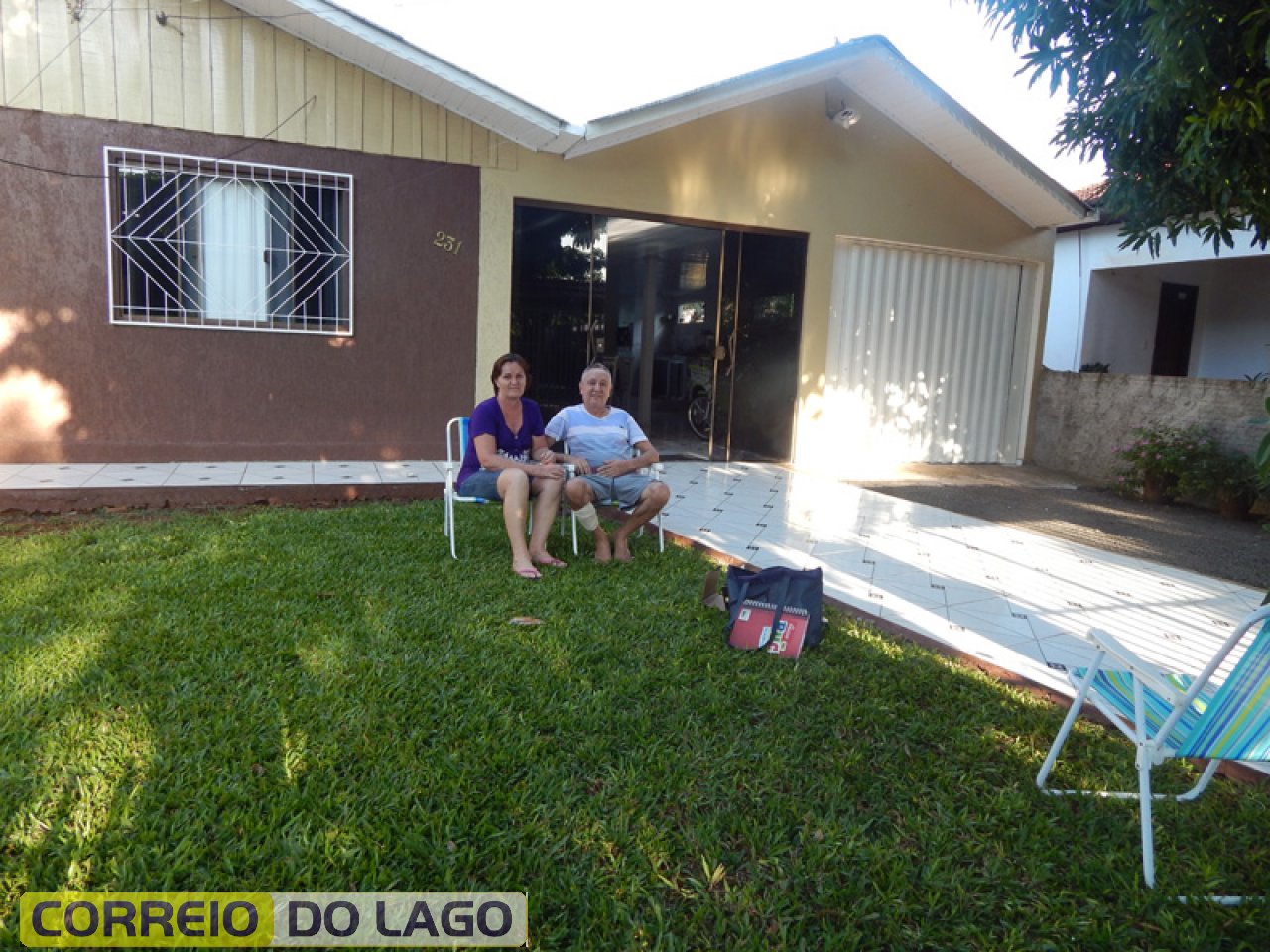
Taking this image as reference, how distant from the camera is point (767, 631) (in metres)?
3.37

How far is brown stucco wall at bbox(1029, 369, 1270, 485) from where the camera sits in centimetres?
796

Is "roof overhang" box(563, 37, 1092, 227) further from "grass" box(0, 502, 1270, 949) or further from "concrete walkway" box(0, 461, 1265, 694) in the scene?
"grass" box(0, 502, 1270, 949)

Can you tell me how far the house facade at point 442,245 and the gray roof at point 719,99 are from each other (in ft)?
0.11

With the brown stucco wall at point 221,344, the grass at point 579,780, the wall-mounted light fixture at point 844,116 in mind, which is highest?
the wall-mounted light fixture at point 844,116

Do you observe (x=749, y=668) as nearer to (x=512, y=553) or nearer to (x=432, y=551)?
(x=512, y=553)

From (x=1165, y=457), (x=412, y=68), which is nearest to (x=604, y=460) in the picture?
(x=412, y=68)

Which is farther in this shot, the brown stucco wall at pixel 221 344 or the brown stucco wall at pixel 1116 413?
the brown stucco wall at pixel 1116 413

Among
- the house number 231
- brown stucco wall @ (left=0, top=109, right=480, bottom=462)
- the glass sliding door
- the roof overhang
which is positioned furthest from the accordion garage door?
brown stucco wall @ (left=0, top=109, right=480, bottom=462)

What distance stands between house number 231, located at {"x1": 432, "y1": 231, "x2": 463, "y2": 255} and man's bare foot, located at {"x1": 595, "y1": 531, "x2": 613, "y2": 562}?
418cm

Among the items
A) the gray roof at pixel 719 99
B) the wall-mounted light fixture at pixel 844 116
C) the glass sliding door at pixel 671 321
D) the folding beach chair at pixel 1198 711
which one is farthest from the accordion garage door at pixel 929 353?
the folding beach chair at pixel 1198 711

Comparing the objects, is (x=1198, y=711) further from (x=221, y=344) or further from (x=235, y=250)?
(x=235, y=250)

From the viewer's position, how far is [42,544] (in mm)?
4422

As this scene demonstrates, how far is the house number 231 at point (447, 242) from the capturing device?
766 cm

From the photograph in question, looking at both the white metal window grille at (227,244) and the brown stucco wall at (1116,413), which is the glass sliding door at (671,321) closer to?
the white metal window grille at (227,244)
